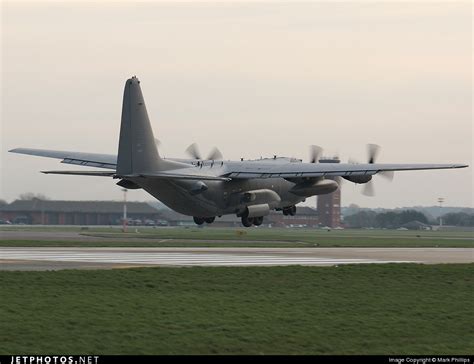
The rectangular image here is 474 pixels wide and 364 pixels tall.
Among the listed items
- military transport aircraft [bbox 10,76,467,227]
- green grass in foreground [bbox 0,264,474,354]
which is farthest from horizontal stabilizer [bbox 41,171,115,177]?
green grass in foreground [bbox 0,264,474,354]

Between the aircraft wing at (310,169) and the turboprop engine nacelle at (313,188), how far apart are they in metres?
2.41

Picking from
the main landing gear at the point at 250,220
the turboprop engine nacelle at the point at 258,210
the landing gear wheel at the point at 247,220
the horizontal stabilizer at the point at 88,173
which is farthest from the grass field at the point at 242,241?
the horizontal stabilizer at the point at 88,173

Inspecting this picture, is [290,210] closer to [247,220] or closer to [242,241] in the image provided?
[247,220]

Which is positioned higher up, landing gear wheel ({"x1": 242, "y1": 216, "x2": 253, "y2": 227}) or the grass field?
landing gear wheel ({"x1": 242, "y1": 216, "x2": 253, "y2": 227})

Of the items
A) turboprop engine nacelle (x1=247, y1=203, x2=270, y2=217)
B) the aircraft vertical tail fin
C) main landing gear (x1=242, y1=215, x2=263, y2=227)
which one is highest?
the aircraft vertical tail fin

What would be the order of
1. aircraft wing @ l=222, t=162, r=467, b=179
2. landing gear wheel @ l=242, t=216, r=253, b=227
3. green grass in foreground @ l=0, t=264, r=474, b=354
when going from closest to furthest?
1. green grass in foreground @ l=0, t=264, r=474, b=354
2. aircraft wing @ l=222, t=162, r=467, b=179
3. landing gear wheel @ l=242, t=216, r=253, b=227

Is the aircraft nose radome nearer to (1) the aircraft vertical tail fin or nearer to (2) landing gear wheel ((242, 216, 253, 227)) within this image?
(1) the aircraft vertical tail fin

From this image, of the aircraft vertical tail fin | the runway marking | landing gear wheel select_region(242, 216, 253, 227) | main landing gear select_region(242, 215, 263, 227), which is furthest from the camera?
main landing gear select_region(242, 215, 263, 227)

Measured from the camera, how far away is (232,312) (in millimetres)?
29828

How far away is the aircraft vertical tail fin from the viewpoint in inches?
2484

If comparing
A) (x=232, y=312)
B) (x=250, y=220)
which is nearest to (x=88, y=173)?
(x=250, y=220)

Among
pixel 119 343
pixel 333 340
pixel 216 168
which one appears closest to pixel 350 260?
pixel 216 168

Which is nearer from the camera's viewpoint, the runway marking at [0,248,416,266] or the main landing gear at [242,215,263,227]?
the runway marking at [0,248,416,266]

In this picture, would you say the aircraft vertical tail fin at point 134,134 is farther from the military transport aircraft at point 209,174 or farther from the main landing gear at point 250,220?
the main landing gear at point 250,220
